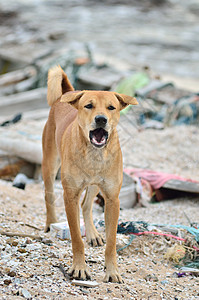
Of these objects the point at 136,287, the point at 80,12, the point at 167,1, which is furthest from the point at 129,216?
the point at 167,1

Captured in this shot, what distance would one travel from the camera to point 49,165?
14.3 ft

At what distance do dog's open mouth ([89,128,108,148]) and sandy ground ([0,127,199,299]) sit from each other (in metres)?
1.13

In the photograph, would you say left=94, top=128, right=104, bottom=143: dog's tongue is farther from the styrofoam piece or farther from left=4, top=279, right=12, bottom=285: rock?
the styrofoam piece

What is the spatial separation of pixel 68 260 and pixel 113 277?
501 mm

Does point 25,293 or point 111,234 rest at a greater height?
point 111,234

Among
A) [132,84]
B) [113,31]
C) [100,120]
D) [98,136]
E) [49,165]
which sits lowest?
[113,31]

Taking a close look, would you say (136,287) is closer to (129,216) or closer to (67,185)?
(67,185)

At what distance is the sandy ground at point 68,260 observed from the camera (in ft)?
10.3

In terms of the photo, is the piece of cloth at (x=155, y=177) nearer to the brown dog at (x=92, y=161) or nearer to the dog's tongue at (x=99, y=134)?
the brown dog at (x=92, y=161)

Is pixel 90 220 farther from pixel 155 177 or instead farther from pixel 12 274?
pixel 155 177

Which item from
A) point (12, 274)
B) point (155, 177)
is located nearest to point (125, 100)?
point (12, 274)

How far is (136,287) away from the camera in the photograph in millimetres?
3385

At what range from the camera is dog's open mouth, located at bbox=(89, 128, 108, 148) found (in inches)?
122

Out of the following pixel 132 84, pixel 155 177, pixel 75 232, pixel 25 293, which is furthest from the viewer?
pixel 132 84
